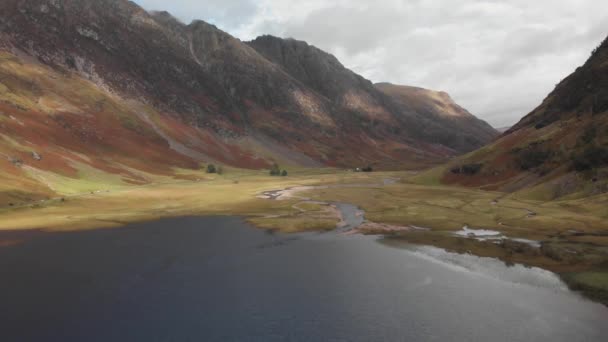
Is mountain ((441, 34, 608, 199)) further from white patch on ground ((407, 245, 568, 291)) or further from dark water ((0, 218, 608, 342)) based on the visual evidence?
dark water ((0, 218, 608, 342))

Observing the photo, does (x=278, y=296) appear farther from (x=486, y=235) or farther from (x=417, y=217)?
(x=417, y=217)

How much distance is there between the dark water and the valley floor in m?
6.73

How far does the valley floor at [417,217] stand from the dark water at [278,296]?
22.1ft

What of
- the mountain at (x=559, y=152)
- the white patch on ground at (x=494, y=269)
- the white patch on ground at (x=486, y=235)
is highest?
the mountain at (x=559, y=152)

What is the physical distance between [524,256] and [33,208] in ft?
377

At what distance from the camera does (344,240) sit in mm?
77875

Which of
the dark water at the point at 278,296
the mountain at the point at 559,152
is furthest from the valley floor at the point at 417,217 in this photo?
the mountain at the point at 559,152

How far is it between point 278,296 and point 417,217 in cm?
5787

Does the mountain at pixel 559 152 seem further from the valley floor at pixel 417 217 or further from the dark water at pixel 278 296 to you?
the dark water at pixel 278 296

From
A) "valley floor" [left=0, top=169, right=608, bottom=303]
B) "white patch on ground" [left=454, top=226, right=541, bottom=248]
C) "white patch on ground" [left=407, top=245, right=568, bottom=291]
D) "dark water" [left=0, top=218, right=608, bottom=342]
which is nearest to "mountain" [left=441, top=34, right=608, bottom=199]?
"valley floor" [left=0, top=169, right=608, bottom=303]

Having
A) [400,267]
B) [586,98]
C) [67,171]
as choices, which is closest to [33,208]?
[67,171]

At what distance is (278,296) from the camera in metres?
48.9

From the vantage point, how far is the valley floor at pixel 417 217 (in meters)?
62.3

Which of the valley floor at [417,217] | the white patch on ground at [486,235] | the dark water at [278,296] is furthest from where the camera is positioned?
the white patch on ground at [486,235]
